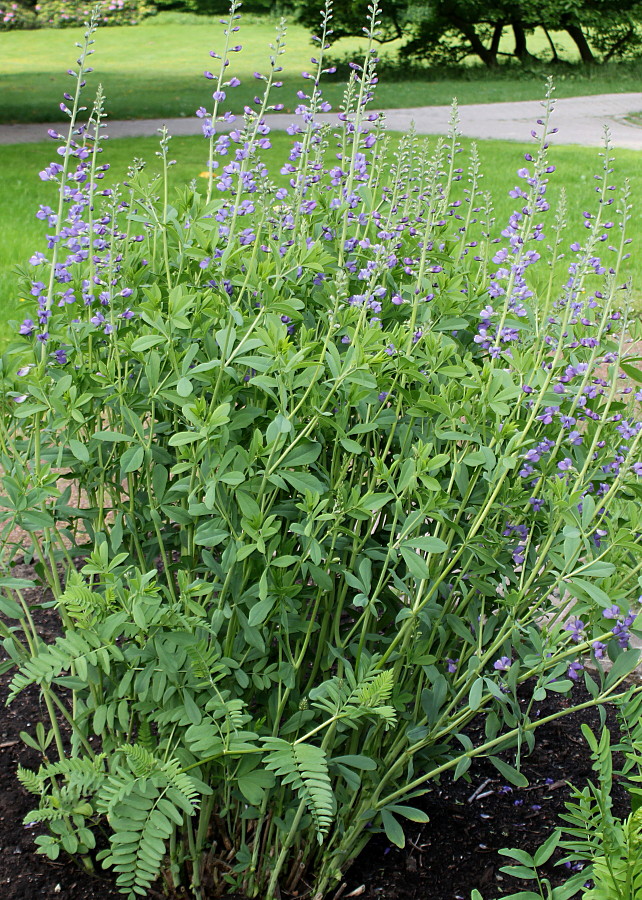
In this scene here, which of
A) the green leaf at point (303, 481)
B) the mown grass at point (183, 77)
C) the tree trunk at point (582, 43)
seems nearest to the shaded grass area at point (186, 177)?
the mown grass at point (183, 77)

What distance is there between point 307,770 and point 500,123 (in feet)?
53.4

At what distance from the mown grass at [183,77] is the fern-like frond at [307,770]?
592 inches

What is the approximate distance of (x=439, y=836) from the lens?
8.80ft

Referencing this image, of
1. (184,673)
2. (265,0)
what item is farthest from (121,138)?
(265,0)

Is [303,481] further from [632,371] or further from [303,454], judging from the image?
[632,371]

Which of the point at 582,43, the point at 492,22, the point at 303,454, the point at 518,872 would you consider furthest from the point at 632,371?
the point at 582,43

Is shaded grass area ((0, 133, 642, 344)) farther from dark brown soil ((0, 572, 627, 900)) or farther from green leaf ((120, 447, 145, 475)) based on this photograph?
green leaf ((120, 447, 145, 475))

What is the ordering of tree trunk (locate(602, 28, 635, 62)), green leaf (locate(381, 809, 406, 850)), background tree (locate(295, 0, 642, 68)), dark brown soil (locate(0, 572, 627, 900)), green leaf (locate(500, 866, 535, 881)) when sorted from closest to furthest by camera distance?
green leaf (locate(500, 866, 535, 881)), green leaf (locate(381, 809, 406, 850)), dark brown soil (locate(0, 572, 627, 900)), background tree (locate(295, 0, 642, 68)), tree trunk (locate(602, 28, 635, 62))

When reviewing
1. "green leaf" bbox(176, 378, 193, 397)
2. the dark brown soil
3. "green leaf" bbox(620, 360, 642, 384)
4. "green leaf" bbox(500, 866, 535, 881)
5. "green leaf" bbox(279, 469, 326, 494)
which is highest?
"green leaf" bbox(176, 378, 193, 397)

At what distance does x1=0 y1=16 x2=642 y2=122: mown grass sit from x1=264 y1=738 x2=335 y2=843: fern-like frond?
1504 cm

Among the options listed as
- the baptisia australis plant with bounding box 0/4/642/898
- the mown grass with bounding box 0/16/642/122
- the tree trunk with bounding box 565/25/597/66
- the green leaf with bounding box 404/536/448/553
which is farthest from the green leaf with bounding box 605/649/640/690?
the tree trunk with bounding box 565/25/597/66

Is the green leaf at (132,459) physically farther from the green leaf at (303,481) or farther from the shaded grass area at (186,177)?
the shaded grass area at (186,177)

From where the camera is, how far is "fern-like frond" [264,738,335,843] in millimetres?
1874

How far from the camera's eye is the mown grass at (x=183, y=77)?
18400mm
